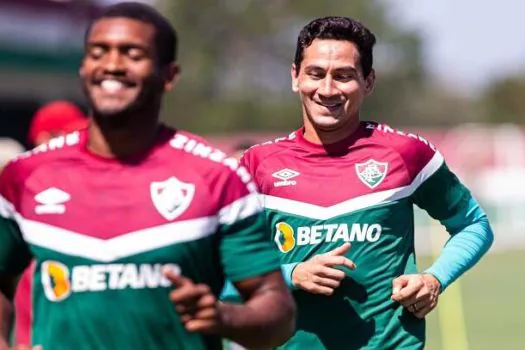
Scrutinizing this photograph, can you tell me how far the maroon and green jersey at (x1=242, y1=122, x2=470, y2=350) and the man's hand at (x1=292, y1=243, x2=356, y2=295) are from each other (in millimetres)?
157

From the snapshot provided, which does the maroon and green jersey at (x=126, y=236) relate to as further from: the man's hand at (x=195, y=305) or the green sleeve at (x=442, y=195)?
the green sleeve at (x=442, y=195)

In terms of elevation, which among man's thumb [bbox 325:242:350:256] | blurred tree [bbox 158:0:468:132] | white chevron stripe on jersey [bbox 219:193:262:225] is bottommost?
man's thumb [bbox 325:242:350:256]

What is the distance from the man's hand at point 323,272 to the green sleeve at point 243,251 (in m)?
1.34

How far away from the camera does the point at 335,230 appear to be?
5.49 m

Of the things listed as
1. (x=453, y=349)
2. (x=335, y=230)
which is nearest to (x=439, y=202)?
(x=335, y=230)

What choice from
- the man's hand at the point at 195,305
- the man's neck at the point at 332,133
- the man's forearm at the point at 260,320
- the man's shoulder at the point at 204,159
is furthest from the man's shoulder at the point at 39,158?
the man's neck at the point at 332,133

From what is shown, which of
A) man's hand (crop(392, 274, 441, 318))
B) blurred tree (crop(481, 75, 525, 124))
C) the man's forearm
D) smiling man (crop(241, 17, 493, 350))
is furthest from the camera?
blurred tree (crop(481, 75, 525, 124))

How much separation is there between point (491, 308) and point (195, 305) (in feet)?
51.7

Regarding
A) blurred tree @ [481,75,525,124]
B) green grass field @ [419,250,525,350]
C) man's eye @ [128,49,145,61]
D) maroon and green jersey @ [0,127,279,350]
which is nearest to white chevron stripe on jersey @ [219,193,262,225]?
maroon and green jersey @ [0,127,279,350]

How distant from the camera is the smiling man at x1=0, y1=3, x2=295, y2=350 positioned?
382cm

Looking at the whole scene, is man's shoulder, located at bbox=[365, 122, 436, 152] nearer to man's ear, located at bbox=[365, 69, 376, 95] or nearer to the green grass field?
man's ear, located at bbox=[365, 69, 376, 95]

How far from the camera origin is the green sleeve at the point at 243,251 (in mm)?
3904

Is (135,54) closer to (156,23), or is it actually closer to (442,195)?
(156,23)

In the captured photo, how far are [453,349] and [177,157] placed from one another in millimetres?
11089
